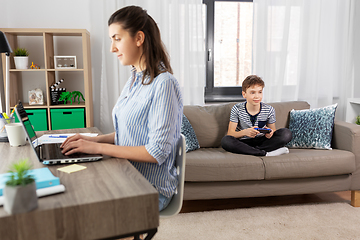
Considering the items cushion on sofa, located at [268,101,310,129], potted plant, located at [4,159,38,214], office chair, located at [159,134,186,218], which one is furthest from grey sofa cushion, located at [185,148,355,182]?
potted plant, located at [4,159,38,214]

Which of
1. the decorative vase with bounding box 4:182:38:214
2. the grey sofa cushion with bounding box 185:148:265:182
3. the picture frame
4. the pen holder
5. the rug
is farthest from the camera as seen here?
the picture frame

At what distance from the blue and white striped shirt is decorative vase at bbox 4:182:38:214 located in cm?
49

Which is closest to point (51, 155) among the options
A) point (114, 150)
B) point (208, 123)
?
point (114, 150)

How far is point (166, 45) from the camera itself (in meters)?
3.16

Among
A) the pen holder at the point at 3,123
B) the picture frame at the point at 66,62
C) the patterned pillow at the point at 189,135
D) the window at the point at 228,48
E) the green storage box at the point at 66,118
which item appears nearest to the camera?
the pen holder at the point at 3,123

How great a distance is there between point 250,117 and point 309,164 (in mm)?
589

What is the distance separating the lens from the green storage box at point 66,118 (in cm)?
287

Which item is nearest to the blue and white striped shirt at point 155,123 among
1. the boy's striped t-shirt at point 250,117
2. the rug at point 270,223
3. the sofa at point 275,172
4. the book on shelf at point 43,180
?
the book on shelf at point 43,180

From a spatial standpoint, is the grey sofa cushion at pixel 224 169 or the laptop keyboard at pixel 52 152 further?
the grey sofa cushion at pixel 224 169

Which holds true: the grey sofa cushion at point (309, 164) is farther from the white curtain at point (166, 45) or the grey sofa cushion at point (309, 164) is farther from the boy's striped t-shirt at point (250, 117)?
the white curtain at point (166, 45)

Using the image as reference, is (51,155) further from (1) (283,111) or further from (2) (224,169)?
(1) (283,111)

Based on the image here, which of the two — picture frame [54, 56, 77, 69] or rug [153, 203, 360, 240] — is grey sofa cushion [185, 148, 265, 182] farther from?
picture frame [54, 56, 77, 69]

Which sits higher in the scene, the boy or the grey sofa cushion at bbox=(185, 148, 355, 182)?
the boy

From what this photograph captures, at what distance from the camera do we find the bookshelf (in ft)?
9.25
